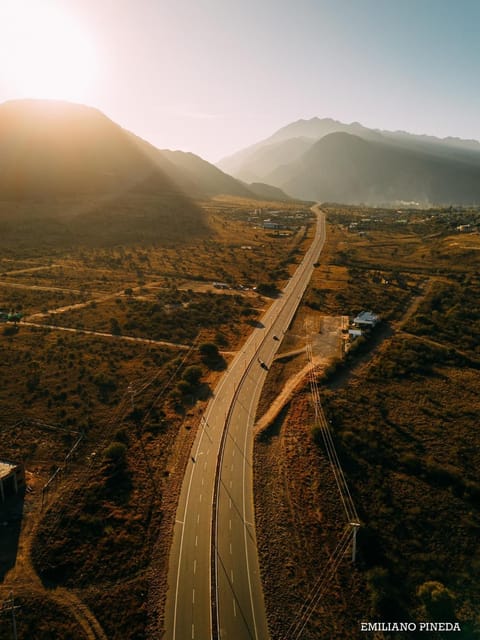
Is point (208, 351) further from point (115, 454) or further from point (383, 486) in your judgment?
point (383, 486)

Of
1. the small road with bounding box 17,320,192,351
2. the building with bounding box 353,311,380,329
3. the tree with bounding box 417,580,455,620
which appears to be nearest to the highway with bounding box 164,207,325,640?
the tree with bounding box 417,580,455,620

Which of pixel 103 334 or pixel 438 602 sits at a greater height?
pixel 103 334

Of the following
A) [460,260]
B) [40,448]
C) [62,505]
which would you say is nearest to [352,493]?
[62,505]

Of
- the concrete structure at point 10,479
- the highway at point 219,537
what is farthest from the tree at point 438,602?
the concrete structure at point 10,479

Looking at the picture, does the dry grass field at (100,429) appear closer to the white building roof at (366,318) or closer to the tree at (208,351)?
the tree at (208,351)

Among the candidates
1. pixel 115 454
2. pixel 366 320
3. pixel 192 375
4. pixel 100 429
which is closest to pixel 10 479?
pixel 115 454

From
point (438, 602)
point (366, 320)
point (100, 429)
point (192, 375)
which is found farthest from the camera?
point (366, 320)
